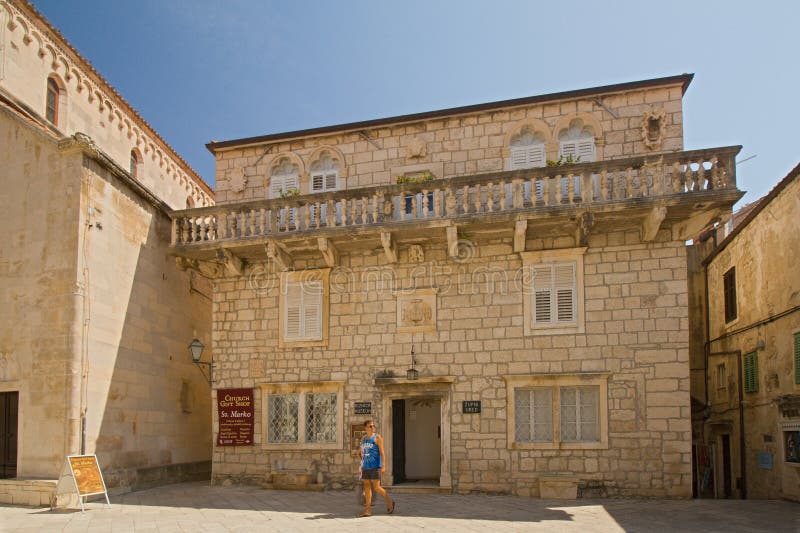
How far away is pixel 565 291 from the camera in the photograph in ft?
45.8

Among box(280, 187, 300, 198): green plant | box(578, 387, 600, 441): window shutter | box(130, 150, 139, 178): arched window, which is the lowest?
box(578, 387, 600, 441): window shutter

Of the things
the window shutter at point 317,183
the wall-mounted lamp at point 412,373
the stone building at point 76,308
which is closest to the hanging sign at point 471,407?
the wall-mounted lamp at point 412,373

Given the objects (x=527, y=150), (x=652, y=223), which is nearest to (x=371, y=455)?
(x=652, y=223)

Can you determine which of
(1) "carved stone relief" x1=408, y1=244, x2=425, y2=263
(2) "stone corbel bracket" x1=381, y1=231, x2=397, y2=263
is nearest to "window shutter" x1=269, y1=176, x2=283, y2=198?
(2) "stone corbel bracket" x1=381, y1=231, x2=397, y2=263

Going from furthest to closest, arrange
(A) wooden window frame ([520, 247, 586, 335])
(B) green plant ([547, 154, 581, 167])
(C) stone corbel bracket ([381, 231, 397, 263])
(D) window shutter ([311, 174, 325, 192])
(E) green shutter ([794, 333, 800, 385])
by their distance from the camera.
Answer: (D) window shutter ([311, 174, 325, 192]) → (B) green plant ([547, 154, 581, 167]) → (C) stone corbel bracket ([381, 231, 397, 263]) → (E) green shutter ([794, 333, 800, 385]) → (A) wooden window frame ([520, 247, 586, 335])

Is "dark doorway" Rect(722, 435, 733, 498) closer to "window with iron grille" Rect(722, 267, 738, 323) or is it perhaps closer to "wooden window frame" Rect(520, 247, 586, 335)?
"window with iron grille" Rect(722, 267, 738, 323)

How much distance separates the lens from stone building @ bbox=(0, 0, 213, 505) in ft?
42.4

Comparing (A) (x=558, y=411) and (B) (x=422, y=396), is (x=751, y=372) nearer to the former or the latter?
(A) (x=558, y=411)

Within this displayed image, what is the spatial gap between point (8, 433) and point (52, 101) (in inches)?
351

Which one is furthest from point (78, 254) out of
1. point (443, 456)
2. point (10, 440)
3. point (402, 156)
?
point (443, 456)

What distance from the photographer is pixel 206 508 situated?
12.2 m

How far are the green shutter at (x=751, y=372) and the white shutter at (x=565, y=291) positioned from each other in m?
6.11

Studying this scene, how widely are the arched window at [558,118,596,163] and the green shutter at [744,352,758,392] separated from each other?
6.89 meters

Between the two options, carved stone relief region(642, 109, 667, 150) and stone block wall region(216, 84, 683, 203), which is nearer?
carved stone relief region(642, 109, 667, 150)
